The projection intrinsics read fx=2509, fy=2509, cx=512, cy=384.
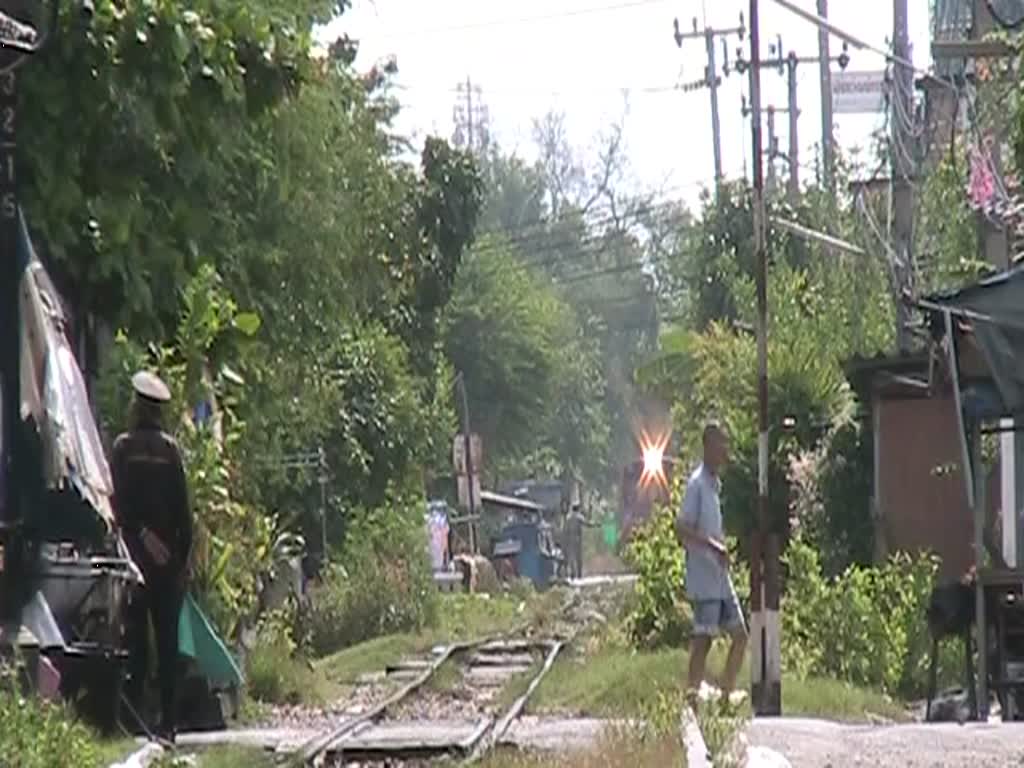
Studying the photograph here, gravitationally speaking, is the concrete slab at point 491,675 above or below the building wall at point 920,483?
below

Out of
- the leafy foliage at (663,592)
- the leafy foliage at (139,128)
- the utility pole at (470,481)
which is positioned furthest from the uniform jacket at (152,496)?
the utility pole at (470,481)

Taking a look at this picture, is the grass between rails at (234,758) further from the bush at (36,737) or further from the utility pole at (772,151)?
the utility pole at (772,151)

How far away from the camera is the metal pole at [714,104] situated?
55.9 meters

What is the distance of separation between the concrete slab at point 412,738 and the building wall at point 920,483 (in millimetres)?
12217

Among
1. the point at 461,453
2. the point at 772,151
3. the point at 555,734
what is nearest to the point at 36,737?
the point at 555,734

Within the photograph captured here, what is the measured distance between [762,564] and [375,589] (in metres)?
14.8

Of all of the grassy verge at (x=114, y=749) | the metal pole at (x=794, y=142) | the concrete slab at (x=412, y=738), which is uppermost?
the metal pole at (x=794, y=142)

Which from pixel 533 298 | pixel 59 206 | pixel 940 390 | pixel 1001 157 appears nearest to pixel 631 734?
pixel 59 206

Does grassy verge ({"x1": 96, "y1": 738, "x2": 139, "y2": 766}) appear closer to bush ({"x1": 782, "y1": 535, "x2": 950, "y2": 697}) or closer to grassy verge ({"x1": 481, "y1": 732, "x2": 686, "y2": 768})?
grassy verge ({"x1": 481, "y1": 732, "x2": 686, "y2": 768})

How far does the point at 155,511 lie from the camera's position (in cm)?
1380

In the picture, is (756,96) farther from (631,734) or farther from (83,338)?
(631,734)

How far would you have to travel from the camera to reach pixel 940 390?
2188 cm

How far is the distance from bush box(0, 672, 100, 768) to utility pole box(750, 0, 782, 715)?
772 centimetres

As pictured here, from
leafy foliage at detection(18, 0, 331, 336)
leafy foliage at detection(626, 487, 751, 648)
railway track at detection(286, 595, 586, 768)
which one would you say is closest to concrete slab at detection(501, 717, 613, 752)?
railway track at detection(286, 595, 586, 768)
